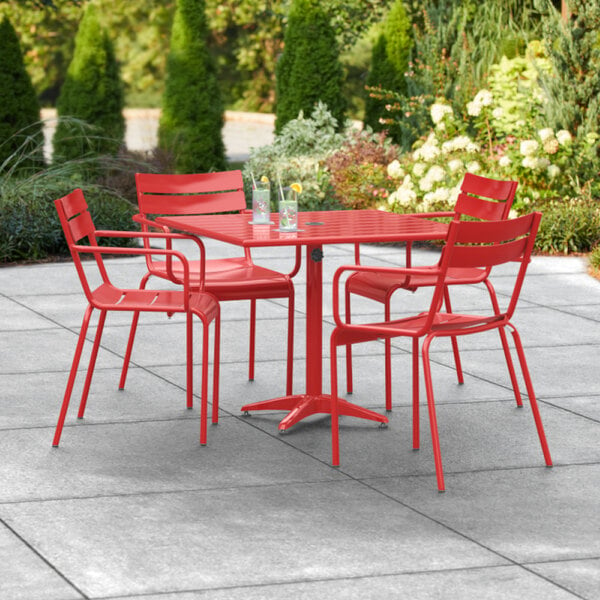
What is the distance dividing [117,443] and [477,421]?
1.66 meters

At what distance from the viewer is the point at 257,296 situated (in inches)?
224

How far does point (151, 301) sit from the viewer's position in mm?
5359

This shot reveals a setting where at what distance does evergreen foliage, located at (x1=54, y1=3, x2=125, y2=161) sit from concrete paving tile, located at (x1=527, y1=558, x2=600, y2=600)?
38.5 ft

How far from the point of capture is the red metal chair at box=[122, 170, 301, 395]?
5715 millimetres

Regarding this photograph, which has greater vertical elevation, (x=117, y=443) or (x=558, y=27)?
(x=558, y=27)

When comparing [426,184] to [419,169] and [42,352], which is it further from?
[42,352]

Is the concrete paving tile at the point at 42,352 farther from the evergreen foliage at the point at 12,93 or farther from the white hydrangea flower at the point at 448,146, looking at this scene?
the evergreen foliage at the point at 12,93

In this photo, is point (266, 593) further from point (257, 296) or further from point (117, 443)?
point (257, 296)

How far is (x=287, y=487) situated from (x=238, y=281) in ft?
4.92

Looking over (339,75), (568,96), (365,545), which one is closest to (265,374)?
(365,545)

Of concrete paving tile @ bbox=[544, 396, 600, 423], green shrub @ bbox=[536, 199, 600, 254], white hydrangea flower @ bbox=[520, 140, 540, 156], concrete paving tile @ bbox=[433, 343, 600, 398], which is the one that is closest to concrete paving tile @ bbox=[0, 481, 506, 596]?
concrete paving tile @ bbox=[544, 396, 600, 423]

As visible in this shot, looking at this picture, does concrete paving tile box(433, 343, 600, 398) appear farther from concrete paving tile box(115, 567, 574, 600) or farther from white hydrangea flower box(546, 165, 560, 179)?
white hydrangea flower box(546, 165, 560, 179)

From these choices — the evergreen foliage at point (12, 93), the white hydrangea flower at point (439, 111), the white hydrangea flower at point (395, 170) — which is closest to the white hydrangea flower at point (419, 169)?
the white hydrangea flower at point (395, 170)

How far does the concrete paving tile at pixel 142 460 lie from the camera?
4.61 meters
